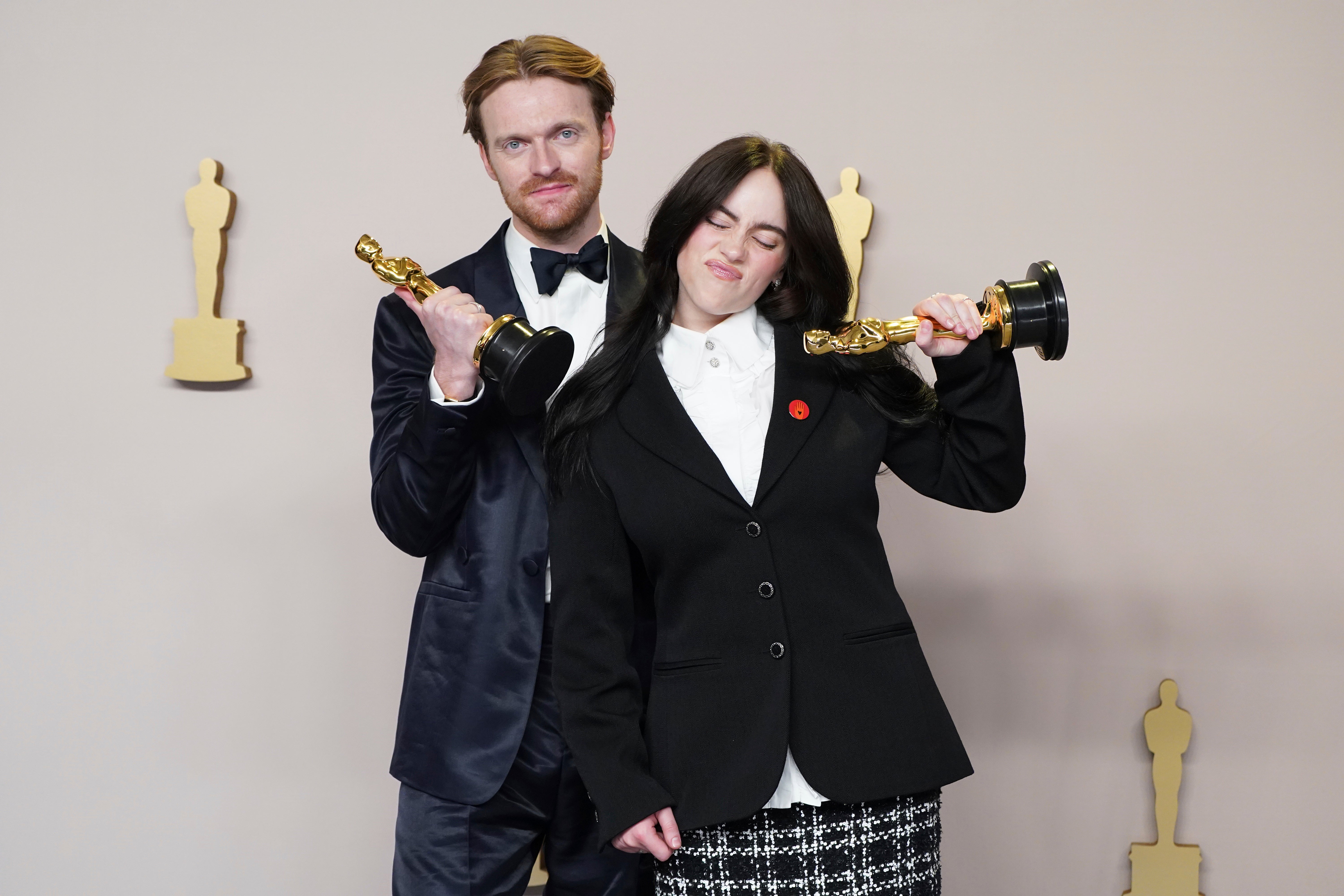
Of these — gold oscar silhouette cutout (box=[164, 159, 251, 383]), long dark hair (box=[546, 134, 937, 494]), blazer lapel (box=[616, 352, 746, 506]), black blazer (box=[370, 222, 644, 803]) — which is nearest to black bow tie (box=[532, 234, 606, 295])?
black blazer (box=[370, 222, 644, 803])

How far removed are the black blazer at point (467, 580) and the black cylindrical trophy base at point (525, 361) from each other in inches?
6.2

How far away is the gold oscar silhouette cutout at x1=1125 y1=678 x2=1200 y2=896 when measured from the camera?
9.85 ft

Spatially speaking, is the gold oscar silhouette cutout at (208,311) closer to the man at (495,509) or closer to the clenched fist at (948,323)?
the man at (495,509)

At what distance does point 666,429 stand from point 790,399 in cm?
20

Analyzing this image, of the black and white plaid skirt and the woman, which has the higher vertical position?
the woman

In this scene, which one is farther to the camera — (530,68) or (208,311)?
(208,311)

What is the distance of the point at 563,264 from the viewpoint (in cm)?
216

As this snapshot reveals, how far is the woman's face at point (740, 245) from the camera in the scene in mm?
1812

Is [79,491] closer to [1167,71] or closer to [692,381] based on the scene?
[692,381]

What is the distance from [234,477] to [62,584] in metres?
0.50

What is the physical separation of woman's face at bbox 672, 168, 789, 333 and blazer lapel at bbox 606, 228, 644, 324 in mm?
273

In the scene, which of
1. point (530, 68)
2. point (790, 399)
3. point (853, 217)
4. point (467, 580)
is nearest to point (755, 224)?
point (790, 399)

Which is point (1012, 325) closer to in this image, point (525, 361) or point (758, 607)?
point (758, 607)

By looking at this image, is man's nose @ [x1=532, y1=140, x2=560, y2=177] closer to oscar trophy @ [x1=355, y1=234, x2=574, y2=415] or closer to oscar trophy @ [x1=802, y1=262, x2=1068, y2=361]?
oscar trophy @ [x1=355, y1=234, x2=574, y2=415]
